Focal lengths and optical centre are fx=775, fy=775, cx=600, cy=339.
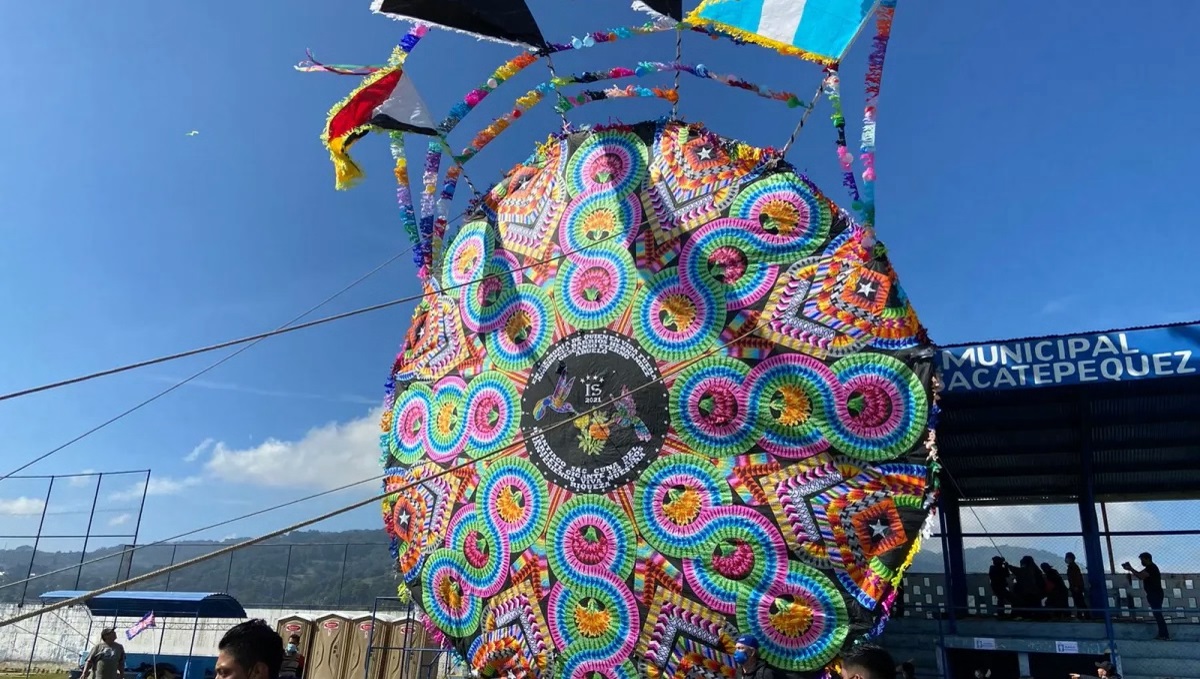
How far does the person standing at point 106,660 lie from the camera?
893 cm

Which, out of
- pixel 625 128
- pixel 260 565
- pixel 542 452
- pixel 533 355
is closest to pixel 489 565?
pixel 542 452

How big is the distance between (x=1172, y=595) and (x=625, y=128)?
948 cm

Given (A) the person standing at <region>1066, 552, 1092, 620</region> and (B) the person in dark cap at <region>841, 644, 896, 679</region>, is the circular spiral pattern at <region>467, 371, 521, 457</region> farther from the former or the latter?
(A) the person standing at <region>1066, 552, 1092, 620</region>

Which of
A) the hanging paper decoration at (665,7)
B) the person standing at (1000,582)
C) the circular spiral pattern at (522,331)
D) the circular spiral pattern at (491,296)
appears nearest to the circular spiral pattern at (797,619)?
the circular spiral pattern at (522,331)

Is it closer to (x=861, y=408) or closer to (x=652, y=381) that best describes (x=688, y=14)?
(x=652, y=381)

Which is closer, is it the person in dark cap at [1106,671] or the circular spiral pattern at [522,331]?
the person in dark cap at [1106,671]

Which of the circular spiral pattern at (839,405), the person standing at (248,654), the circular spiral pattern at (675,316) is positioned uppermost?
the circular spiral pattern at (675,316)

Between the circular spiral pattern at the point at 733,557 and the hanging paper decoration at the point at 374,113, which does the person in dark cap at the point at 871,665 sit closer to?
the circular spiral pattern at the point at 733,557

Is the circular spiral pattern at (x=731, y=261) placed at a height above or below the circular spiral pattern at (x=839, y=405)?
above

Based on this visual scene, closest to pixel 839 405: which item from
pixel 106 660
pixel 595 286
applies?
pixel 595 286

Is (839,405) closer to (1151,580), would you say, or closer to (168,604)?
(1151,580)

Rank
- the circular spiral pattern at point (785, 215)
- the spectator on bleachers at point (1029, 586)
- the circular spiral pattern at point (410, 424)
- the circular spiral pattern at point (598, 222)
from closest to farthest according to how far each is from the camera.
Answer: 1. the circular spiral pattern at point (785, 215)
2. the circular spiral pattern at point (598, 222)
3. the circular spiral pattern at point (410, 424)
4. the spectator on bleachers at point (1029, 586)

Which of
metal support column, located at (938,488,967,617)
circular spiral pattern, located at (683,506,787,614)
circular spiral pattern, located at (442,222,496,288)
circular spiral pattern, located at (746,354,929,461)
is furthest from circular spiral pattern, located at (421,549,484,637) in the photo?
metal support column, located at (938,488,967,617)

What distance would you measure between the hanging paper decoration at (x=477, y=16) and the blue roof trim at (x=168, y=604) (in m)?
11.0
